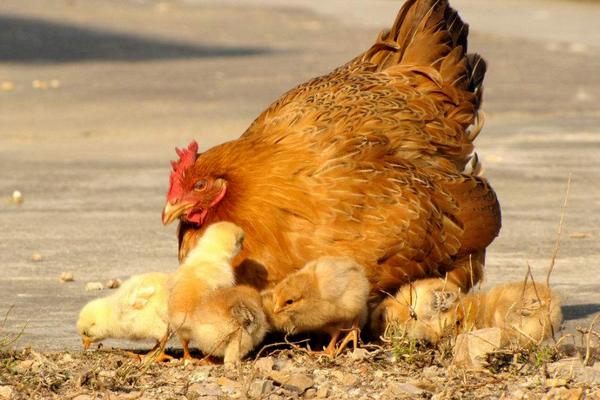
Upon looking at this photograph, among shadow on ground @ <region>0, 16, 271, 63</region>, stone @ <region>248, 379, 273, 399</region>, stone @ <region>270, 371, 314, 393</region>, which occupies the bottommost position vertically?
shadow on ground @ <region>0, 16, 271, 63</region>

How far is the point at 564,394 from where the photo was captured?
498cm

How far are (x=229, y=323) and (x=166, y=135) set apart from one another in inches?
354

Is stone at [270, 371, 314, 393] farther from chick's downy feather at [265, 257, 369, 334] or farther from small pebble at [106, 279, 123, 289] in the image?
small pebble at [106, 279, 123, 289]

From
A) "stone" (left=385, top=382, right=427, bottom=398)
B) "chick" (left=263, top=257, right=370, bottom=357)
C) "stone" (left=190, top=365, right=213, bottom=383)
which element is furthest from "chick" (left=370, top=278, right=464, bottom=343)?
"stone" (left=190, top=365, right=213, bottom=383)

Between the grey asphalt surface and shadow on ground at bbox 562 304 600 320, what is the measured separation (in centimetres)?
1

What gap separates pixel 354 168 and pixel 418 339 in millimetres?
963

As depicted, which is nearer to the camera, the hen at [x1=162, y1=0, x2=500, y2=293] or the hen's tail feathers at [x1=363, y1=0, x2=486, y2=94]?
the hen at [x1=162, y1=0, x2=500, y2=293]

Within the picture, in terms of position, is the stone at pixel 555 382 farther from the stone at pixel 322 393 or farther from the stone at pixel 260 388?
the stone at pixel 260 388

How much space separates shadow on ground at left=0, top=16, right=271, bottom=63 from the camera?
907 inches

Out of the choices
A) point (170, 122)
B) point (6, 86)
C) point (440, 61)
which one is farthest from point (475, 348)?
point (6, 86)

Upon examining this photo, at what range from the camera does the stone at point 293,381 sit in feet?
17.3

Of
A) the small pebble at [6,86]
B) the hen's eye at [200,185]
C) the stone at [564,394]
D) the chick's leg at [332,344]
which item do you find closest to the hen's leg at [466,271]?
the chick's leg at [332,344]

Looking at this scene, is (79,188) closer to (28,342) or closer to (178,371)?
(28,342)

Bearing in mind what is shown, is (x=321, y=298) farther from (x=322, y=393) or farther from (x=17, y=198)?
(x=17, y=198)
